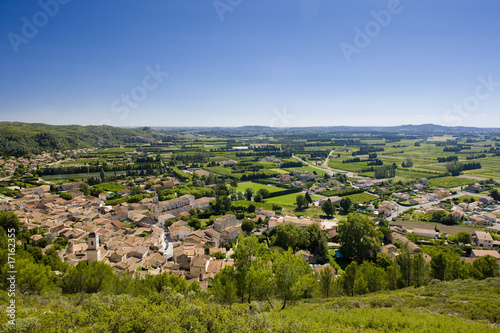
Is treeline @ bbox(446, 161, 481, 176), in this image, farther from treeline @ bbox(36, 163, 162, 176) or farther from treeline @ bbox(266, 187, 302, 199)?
treeline @ bbox(36, 163, 162, 176)

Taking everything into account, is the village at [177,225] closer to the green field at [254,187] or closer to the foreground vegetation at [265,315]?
the green field at [254,187]

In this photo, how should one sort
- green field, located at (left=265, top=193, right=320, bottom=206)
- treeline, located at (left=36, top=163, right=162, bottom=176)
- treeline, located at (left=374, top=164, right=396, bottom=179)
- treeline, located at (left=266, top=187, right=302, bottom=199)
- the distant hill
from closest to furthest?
green field, located at (left=265, top=193, right=320, bottom=206), treeline, located at (left=266, top=187, right=302, bottom=199), treeline, located at (left=36, top=163, right=162, bottom=176), treeline, located at (left=374, top=164, right=396, bottom=179), the distant hill

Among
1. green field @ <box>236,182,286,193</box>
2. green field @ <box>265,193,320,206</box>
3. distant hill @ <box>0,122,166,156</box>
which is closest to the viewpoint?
green field @ <box>265,193,320,206</box>

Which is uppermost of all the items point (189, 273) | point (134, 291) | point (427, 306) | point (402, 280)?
point (427, 306)

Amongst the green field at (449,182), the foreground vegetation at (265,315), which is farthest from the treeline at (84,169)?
the green field at (449,182)

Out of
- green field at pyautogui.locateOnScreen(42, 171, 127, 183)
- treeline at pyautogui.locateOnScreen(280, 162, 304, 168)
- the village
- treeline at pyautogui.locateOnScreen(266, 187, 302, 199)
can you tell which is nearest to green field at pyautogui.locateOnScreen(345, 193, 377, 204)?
the village

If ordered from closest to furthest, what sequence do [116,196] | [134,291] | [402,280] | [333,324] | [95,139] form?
[333,324] < [134,291] < [402,280] < [116,196] < [95,139]

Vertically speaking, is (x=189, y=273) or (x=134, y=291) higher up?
(x=134, y=291)

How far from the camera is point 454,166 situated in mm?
78250

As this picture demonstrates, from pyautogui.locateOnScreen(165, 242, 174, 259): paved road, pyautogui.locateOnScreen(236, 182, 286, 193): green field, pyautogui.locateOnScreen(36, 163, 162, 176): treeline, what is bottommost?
pyautogui.locateOnScreen(165, 242, 174, 259): paved road

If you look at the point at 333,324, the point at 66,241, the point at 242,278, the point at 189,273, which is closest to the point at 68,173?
the point at 66,241

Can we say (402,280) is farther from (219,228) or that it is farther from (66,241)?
(66,241)

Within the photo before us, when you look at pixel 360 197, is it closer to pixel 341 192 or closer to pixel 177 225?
pixel 341 192

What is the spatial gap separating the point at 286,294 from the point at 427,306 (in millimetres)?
6900
